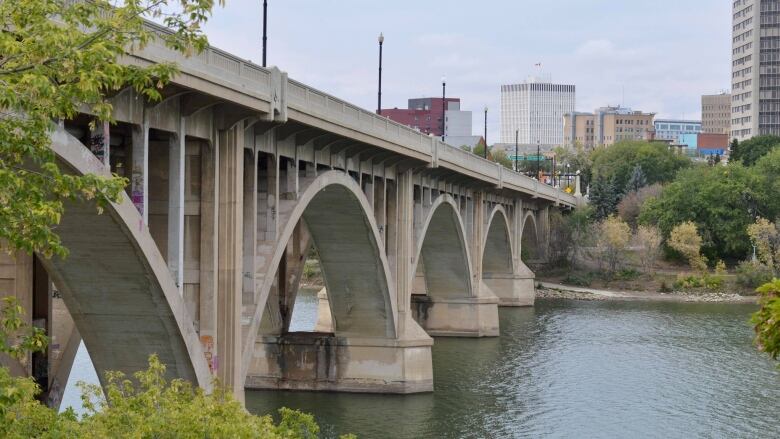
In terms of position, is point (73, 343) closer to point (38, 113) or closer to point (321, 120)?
point (321, 120)

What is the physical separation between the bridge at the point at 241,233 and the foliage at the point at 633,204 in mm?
69111

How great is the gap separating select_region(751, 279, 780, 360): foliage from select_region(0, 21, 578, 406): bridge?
33.1 ft

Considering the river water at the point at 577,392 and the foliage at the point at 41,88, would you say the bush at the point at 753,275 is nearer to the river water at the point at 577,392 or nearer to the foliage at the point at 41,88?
the river water at the point at 577,392

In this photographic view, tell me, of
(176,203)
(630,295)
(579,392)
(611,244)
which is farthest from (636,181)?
(176,203)

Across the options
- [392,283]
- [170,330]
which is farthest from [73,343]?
[392,283]

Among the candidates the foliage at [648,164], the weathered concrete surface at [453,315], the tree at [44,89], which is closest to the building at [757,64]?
the foliage at [648,164]

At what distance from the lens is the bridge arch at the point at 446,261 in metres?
60.8

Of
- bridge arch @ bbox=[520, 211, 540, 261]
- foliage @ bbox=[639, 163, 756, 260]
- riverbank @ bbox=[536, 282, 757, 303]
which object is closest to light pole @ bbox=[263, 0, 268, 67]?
riverbank @ bbox=[536, 282, 757, 303]

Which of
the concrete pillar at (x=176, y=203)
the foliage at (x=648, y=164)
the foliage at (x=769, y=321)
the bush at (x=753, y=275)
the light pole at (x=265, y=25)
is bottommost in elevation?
the bush at (x=753, y=275)

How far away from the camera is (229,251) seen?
25547mm

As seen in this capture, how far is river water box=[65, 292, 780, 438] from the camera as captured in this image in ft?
124

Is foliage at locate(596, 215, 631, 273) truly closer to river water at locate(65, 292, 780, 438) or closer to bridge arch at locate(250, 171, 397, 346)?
river water at locate(65, 292, 780, 438)

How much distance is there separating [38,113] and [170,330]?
38.9 feet

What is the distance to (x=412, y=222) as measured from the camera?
46.8 metres
